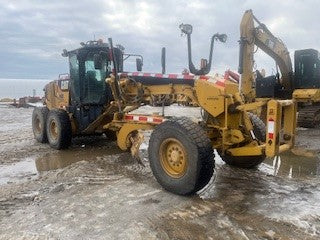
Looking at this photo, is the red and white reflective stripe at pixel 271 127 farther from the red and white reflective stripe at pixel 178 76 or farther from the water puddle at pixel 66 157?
the water puddle at pixel 66 157

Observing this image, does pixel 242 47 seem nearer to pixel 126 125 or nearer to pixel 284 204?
pixel 126 125

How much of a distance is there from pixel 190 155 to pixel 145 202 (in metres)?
0.89

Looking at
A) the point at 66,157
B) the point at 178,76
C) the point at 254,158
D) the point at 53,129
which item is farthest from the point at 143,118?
the point at 53,129

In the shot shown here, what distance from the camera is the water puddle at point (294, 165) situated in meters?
6.75

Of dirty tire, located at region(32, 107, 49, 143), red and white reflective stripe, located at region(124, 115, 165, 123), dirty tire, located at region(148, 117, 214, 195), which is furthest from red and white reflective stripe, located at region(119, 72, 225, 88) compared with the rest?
dirty tire, located at region(32, 107, 49, 143)

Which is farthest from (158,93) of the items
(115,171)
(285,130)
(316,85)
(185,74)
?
(316,85)

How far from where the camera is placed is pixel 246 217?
462cm

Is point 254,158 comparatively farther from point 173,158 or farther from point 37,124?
point 37,124

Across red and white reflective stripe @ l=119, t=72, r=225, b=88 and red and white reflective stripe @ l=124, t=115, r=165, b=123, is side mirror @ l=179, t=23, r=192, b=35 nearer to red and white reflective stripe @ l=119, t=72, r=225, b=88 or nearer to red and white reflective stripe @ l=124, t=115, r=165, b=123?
red and white reflective stripe @ l=119, t=72, r=225, b=88

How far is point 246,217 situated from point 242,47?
533 cm

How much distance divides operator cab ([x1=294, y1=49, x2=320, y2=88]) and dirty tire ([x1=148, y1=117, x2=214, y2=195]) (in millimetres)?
9572

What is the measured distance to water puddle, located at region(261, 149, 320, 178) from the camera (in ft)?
22.1

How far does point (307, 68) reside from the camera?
44.6 feet

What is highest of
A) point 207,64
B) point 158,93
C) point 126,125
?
point 207,64
